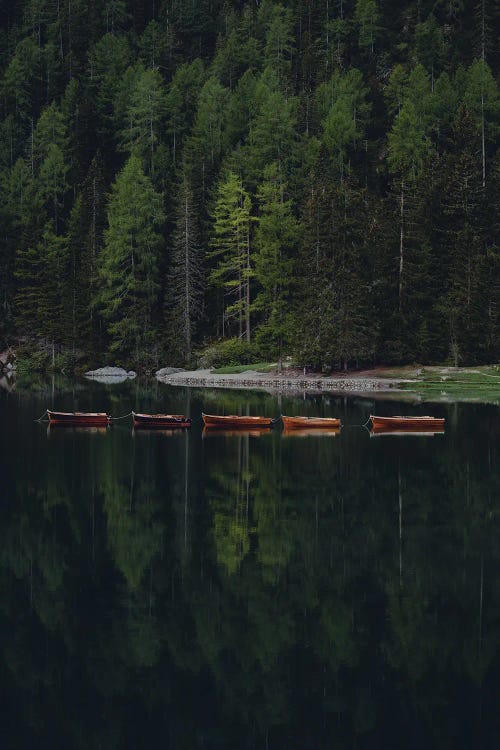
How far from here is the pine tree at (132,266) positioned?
122625 mm

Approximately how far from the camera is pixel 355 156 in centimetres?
13462

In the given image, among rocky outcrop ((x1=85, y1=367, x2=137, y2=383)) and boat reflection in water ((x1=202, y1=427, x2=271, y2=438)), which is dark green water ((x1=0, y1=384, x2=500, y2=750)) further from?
rocky outcrop ((x1=85, y1=367, x2=137, y2=383))

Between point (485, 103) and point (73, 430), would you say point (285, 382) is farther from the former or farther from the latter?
point (485, 103)

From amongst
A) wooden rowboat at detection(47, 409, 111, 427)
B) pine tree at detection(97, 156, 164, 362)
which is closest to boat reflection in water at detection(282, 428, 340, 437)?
wooden rowboat at detection(47, 409, 111, 427)

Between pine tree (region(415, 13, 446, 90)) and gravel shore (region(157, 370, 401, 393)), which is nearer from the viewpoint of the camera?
gravel shore (region(157, 370, 401, 393))

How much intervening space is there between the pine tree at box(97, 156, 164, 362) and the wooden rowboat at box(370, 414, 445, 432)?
61.4 m

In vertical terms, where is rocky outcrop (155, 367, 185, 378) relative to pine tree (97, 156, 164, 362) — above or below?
below

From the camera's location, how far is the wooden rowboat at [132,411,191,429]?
66812mm

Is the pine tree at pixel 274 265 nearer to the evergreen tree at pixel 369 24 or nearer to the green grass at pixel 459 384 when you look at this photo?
the green grass at pixel 459 384

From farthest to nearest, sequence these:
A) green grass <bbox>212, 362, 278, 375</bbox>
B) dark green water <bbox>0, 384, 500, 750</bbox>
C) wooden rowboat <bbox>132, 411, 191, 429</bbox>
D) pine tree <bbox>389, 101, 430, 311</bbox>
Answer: pine tree <bbox>389, 101, 430, 311</bbox>
green grass <bbox>212, 362, 278, 375</bbox>
wooden rowboat <bbox>132, 411, 191, 429</bbox>
dark green water <bbox>0, 384, 500, 750</bbox>

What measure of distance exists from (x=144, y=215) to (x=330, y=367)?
35263 mm

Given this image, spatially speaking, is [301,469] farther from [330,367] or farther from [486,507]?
[330,367]

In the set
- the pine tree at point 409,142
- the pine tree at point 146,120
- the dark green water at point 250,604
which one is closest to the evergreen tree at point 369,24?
the pine tree at point 146,120

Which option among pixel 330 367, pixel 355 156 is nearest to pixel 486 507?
pixel 330 367
